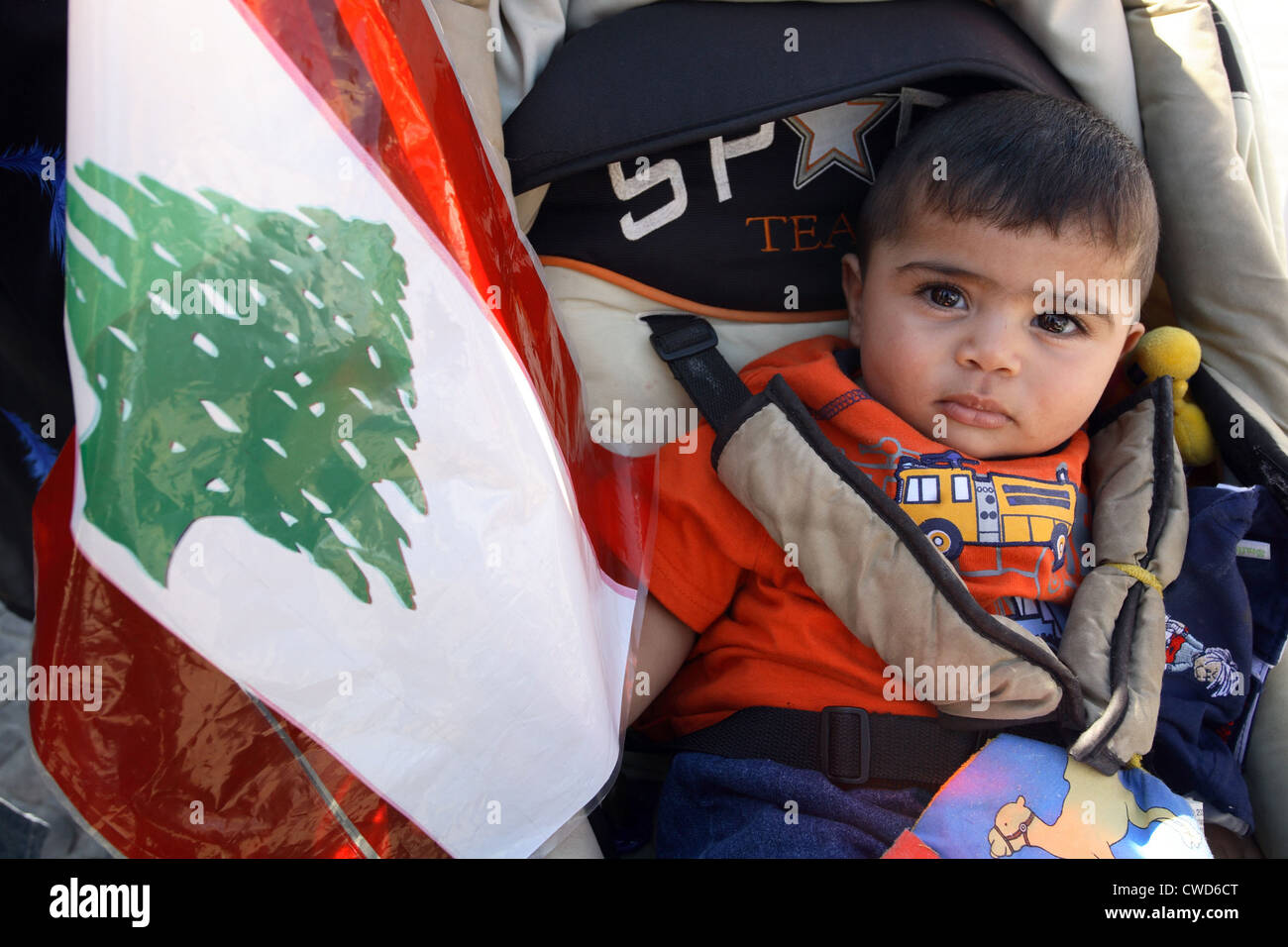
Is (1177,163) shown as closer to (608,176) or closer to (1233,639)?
(1233,639)

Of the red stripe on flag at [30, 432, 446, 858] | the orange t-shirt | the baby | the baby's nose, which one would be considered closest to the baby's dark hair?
the baby

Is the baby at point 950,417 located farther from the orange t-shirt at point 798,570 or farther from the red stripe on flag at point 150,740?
the red stripe on flag at point 150,740

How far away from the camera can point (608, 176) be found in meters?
1.19

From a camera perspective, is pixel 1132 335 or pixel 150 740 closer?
pixel 150 740

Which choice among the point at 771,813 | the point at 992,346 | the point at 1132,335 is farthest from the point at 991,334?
the point at 771,813

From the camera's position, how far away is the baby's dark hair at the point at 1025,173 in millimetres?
1104

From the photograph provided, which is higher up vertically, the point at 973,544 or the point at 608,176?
the point at 608,176

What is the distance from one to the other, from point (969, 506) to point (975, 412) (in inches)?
4.6

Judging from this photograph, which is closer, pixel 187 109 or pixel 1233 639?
pixel 187 109

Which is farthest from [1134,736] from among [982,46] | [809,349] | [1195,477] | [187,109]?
A: [187,109]

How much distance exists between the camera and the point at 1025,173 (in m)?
1.10

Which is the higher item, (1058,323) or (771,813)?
(1058,323)

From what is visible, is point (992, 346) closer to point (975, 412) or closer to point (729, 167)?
point (975, 412)

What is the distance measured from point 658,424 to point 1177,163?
78cm
